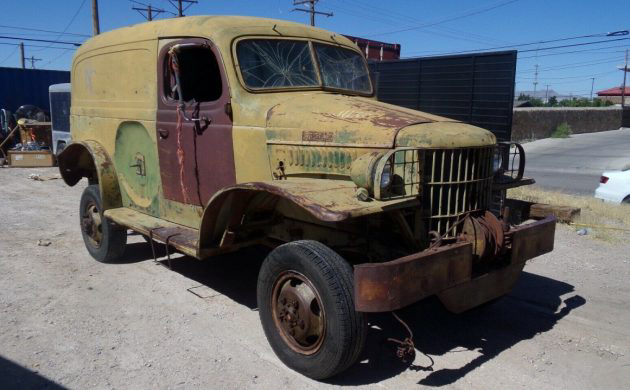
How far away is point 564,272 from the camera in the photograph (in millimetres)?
5598

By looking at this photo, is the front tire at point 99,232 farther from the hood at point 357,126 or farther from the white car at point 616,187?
the white car at point 616,187

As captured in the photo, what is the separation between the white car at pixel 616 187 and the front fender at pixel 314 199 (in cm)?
724

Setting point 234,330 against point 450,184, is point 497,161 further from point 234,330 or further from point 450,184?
point 234,330

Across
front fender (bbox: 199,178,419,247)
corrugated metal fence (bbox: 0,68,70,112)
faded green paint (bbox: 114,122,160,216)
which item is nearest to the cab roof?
faded green paint (bbox: 114,122,160,216)

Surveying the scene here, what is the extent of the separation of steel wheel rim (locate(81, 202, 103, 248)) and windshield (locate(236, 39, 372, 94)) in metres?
2.56

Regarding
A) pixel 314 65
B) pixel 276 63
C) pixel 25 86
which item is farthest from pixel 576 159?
pixel 25 86

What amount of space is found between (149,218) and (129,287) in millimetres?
650

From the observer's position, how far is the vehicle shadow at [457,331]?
11.6 ft

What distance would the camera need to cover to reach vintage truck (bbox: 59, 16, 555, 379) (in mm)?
3191

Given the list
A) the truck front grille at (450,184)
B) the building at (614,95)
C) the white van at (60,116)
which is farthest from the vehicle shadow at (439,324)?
the building at (614,95)

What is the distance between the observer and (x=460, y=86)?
859 cm

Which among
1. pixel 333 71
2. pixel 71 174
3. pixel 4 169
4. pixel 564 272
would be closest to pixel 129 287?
pixel 71 174

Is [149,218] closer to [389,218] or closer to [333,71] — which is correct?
[333,71]

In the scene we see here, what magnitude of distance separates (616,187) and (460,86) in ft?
10.5
